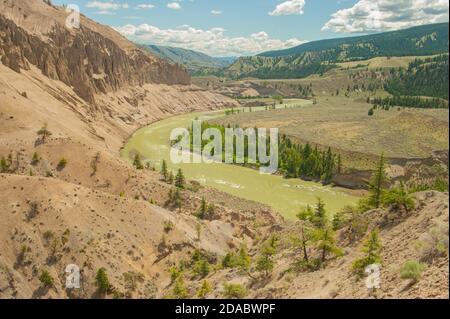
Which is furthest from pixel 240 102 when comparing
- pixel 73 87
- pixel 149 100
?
pixel 73 87

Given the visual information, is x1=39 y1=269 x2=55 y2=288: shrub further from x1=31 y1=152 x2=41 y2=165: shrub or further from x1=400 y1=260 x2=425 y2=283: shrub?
x1=31 y1=152 x2=41 y2=165: shrub

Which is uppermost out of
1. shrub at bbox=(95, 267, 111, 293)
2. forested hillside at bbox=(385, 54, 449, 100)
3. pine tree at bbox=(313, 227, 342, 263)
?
forested hillside at bbox=(385, 54, 449, 100)

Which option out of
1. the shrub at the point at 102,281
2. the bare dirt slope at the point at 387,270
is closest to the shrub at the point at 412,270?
the bare dirt slope at the point at 387,270

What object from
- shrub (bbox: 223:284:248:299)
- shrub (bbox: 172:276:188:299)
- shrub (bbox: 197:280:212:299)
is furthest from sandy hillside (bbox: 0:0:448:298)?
shrub (bbox: 223:284:248:299)

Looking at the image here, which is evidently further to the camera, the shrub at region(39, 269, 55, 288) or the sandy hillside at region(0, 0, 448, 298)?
the shrub at region(39, 269, 55, 288)

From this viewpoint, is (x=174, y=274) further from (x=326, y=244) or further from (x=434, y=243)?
(x=434, y=243)

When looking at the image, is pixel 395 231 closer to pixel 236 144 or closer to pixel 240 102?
pixel 236 144
